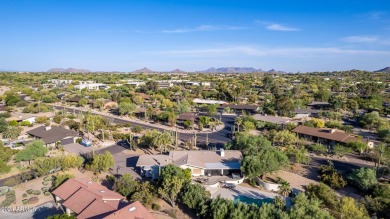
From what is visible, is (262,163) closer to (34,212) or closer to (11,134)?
(34,212)

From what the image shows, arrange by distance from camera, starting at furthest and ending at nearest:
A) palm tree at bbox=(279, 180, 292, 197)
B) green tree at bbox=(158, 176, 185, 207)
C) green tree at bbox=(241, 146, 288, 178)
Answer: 1. green tree at bbox=(241, 146, 288, 178)
2. palm tree at bbox=(279, 180, 292, 197)
3. green tree at bbox=(158, 176, 185, 207)

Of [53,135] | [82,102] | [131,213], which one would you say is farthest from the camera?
[82,102]

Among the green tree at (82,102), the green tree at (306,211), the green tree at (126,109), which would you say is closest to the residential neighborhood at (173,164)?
the green tree at (306,211)

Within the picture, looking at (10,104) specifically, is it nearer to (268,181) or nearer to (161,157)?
(161,157)

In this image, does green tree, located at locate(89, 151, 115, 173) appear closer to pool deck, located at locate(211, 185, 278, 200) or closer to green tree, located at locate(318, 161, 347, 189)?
pool deck, located at locate(211, 185, 278, 200)

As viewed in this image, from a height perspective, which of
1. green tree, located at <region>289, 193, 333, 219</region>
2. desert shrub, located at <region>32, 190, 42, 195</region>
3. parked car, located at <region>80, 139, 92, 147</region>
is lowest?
desert shrub, located at <region>32, 190, 42, 195</region>

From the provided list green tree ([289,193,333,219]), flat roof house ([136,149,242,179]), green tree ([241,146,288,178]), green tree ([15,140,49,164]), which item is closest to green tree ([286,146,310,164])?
green tree ([241,146,288,178])

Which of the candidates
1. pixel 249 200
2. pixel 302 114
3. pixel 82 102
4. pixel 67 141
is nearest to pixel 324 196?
pixel 249 200
